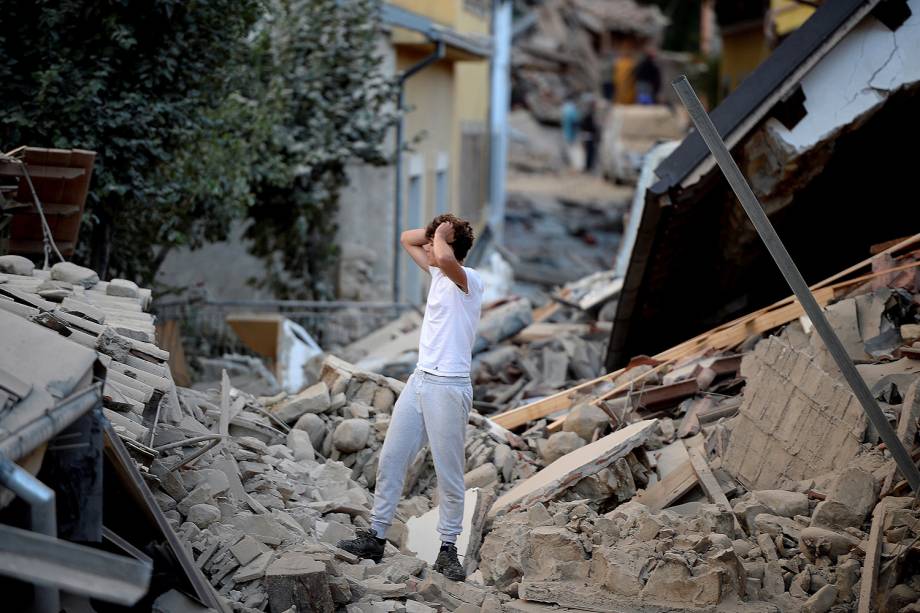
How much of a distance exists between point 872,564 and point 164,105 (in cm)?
585

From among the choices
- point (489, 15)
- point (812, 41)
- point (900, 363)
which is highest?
point (489, 15)

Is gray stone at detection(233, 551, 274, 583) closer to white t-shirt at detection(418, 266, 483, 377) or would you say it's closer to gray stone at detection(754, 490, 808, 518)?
white t-shirt at detection(418, 266, 483, 377)

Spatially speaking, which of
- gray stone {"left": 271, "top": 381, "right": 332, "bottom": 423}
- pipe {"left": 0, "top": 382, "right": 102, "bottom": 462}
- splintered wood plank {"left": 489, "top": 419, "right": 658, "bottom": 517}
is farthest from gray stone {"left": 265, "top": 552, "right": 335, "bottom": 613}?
gray stone {"left": 271, "top": 381, "right": 332, "bottom": 423}

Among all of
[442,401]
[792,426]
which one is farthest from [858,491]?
[442,401]

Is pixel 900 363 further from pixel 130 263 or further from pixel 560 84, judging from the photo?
pixel 560 84

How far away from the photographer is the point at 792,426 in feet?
20.5

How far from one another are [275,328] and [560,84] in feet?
145

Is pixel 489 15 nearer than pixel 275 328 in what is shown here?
No

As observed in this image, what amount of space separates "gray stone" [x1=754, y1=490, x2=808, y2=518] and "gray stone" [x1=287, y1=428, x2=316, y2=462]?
2.65 meters

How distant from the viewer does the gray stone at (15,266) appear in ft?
19.7

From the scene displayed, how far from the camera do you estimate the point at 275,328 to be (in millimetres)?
10562

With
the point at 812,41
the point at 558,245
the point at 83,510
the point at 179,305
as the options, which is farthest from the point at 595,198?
the point at 83,510

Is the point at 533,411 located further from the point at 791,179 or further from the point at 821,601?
the point at 821,601

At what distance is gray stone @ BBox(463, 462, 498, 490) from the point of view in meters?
6.72
